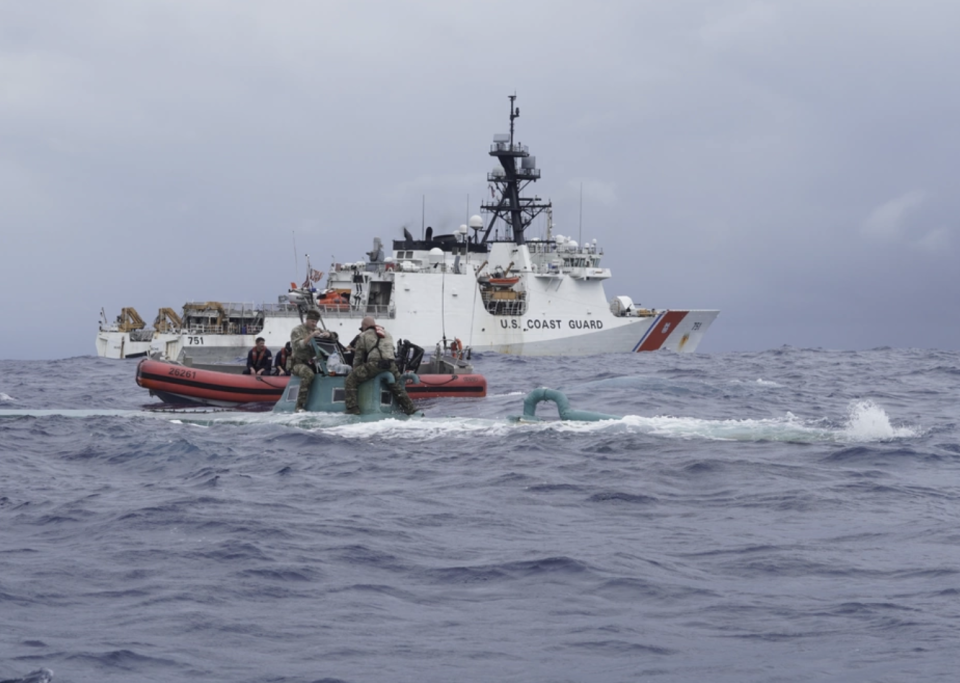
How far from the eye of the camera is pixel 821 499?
1040cm

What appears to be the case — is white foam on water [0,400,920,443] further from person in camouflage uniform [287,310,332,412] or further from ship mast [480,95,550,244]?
ship mast [480,95,550,244]

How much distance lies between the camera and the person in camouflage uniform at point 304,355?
1697cm

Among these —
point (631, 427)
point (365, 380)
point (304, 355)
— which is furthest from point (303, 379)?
point (631, 427)

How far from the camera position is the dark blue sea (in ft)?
20.2

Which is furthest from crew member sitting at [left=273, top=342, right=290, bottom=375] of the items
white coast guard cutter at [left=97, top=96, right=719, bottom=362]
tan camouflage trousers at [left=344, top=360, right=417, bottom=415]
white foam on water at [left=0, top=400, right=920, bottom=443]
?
white coast guard cutter at [left=97, top=96, right=719, bottom=362]

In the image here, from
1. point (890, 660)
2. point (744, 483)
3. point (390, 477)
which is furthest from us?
point (390, 477)

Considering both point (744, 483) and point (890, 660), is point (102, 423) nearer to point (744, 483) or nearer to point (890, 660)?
point (744, 483)

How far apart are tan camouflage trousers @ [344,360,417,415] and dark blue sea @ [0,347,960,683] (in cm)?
39

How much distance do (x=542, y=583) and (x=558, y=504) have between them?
9.02 feet

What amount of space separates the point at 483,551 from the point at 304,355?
9.16 metres

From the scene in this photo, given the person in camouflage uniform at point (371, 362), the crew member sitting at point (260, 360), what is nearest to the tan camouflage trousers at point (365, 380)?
the person in camouflage uniform at point (371, 362)

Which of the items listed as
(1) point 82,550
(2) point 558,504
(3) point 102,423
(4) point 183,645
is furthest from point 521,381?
(4) point 183,645

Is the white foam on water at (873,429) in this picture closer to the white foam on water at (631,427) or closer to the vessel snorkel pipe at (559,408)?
the white foam on water at (631,427)

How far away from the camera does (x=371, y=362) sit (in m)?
16.1
